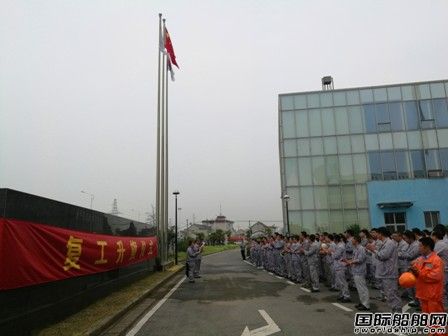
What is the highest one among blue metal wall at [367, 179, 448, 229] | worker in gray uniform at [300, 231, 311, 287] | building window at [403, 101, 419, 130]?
building window at [403, 101, 419, 130]

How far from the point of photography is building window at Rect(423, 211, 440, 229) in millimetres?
29987

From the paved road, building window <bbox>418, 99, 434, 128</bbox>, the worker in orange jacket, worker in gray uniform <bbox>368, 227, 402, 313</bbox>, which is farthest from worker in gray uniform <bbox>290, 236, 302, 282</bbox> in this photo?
building window <bbox>418, 99, 434, 128</bbox>

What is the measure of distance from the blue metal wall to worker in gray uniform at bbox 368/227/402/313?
24.1 meters

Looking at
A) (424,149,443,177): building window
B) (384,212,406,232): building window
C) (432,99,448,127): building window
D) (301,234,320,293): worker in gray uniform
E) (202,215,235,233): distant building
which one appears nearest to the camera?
(301,234,320,293): worker in gray uniform

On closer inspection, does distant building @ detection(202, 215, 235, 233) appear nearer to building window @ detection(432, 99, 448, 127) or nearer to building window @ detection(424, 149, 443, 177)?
building window @ detection(424, 149, 443, 177)

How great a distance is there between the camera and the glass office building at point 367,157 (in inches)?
1219

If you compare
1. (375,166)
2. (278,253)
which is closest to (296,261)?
(278,253)

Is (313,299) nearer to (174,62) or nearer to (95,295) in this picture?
(95,295)

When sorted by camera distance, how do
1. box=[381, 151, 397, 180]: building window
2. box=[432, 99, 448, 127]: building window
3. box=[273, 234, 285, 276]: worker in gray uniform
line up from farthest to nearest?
box=[432, 99, 448, 127]: building window < box=[381, 151, 397, 180]: building window < box=[273, 234, 285, 276]: worker in gray uniform

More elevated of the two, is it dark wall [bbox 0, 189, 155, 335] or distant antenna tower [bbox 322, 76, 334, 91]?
distant antenna tower [bbox 322, 76, 334, 91]

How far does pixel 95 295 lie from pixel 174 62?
1623cm

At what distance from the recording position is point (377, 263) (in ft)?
28.2

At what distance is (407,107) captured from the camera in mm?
32781

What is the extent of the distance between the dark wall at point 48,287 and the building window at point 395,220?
25.4m
